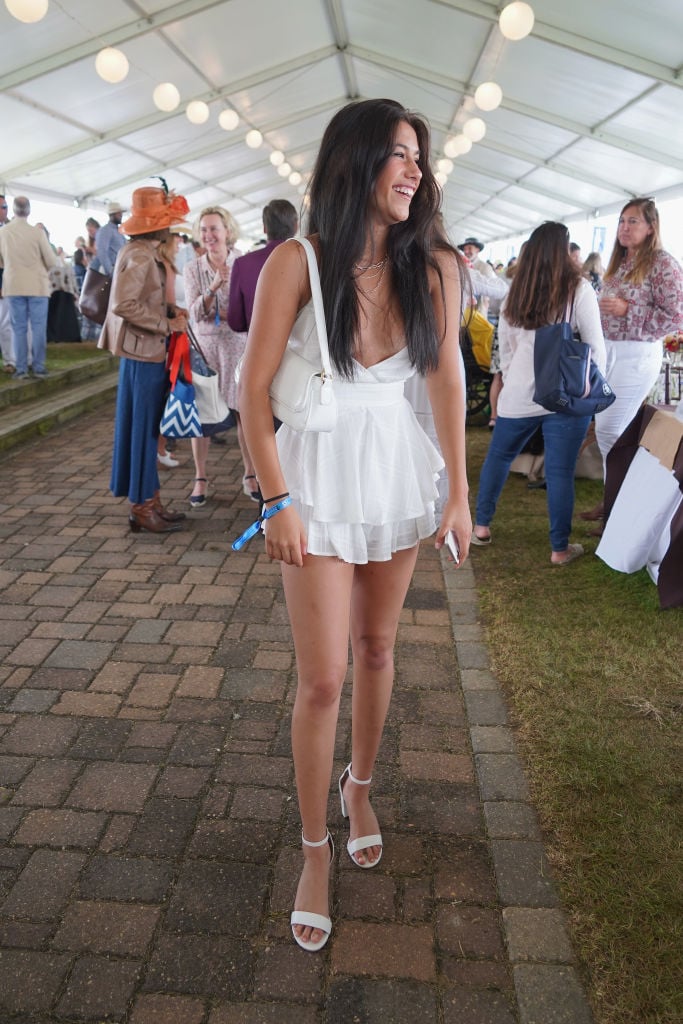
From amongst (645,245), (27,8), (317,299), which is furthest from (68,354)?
(317,299)

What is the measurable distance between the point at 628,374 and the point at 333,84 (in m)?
14.6

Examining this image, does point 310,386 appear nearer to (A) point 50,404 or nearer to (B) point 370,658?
(B) point 370,658

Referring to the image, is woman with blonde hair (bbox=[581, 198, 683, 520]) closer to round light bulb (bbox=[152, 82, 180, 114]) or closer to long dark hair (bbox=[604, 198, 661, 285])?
long dark hair (bbox=[604, 198, 661, 285])

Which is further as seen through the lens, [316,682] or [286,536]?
[316,682]

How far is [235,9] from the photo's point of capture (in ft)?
33.1

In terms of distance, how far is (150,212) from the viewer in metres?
4.00

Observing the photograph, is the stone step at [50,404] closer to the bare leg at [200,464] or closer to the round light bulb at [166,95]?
the bare leg at [200,464]

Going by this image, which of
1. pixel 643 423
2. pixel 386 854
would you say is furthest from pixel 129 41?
pixel 386 854

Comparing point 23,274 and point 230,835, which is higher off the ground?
point 23,274

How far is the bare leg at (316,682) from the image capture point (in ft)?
5.46

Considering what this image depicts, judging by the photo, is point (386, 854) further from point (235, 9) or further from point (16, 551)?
point (235, 9)

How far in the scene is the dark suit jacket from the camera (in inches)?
169

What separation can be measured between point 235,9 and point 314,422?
36.5 ft

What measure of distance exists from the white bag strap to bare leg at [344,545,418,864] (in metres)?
0.55
